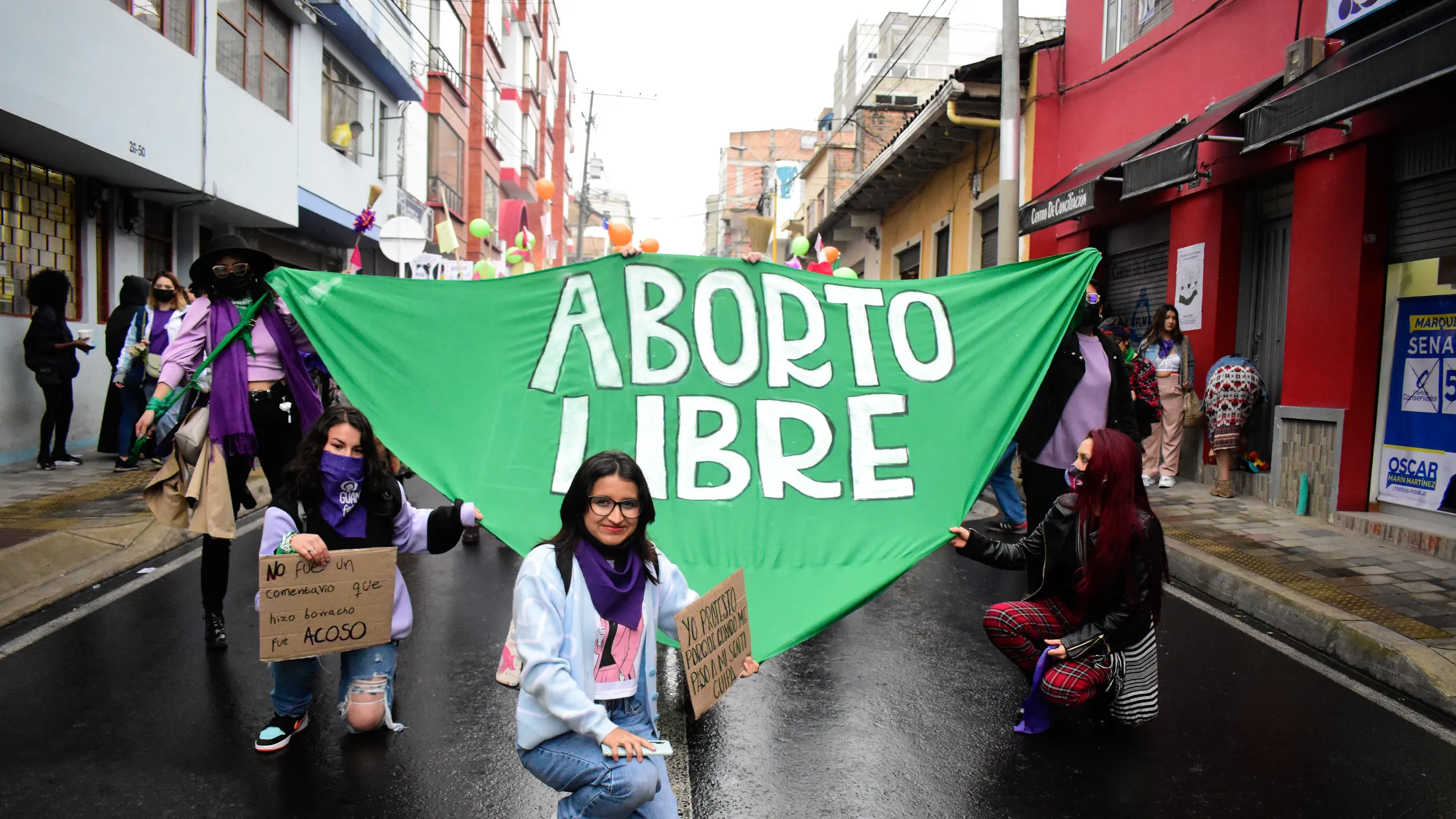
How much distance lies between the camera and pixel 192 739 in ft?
11.0

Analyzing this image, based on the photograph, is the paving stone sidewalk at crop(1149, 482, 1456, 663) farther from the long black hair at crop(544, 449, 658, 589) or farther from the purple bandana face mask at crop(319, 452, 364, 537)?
the purple bandana face mask at crop(319, 452, 364, 537)

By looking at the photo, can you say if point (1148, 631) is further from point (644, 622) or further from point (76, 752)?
point (76, 752)

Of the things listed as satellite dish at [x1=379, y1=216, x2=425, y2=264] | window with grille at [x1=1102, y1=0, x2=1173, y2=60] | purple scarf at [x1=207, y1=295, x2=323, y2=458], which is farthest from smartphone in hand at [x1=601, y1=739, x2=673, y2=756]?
satellite dish at [x1=379, y1=216, x2=425, y2=264]

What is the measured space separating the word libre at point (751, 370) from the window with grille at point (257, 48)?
10902mm

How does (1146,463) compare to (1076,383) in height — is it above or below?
below

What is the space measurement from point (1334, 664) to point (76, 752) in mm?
5199

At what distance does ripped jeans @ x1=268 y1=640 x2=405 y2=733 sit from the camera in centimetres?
332

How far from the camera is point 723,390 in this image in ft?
13.1

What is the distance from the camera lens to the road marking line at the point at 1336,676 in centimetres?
373

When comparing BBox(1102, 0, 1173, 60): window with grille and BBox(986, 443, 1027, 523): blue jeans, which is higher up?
BBox(1102, 0, 1173, 60): window with grille

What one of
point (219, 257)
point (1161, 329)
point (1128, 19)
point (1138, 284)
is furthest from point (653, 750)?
point (1128, 19)

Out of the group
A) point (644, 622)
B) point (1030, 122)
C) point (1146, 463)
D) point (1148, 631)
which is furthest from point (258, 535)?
point (1030, 122)

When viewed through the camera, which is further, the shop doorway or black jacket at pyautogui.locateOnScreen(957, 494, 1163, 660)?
the shop doorway

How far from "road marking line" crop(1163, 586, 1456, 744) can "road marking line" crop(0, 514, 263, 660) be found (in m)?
5.69
